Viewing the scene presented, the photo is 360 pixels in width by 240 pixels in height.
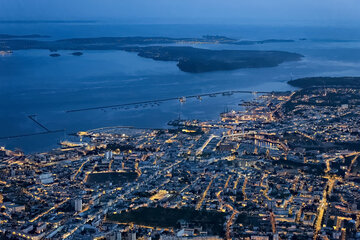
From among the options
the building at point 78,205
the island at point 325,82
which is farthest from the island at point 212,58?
the building at point 78,205

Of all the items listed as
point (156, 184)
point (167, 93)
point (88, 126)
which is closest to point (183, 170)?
point (156, 184)

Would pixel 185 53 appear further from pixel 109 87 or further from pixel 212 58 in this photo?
pixel 109 87

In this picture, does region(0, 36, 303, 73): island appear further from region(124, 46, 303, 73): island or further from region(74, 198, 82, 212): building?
region(74, 198, 82, 212): building

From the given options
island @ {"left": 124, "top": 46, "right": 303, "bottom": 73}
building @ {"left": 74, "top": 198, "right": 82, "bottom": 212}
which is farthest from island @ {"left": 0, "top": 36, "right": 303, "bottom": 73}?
building @ {"left": 74, "top": 198, "right": 82, "bottom": 212}

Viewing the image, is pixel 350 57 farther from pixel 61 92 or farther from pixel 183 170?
pixel 183 170

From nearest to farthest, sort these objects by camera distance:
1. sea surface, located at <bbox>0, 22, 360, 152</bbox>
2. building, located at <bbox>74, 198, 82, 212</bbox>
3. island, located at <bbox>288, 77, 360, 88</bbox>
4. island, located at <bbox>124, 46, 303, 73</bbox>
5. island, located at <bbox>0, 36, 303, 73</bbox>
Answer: building, located at <bbox>74, 198, 82, 212</bbox>, sea surface, located at <bbox>0, 22, 360, 152</bbox>, island, located at <bbox>288, 77, 360, 88</bbox>, island, located at <bbox>124, 46, 303, 73</bbox>, island, located at <bbox>0, 36, 303, 73</bbox>

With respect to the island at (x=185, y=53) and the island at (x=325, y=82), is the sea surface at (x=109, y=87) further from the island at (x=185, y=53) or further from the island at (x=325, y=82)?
the island at (x=185, y=53)
